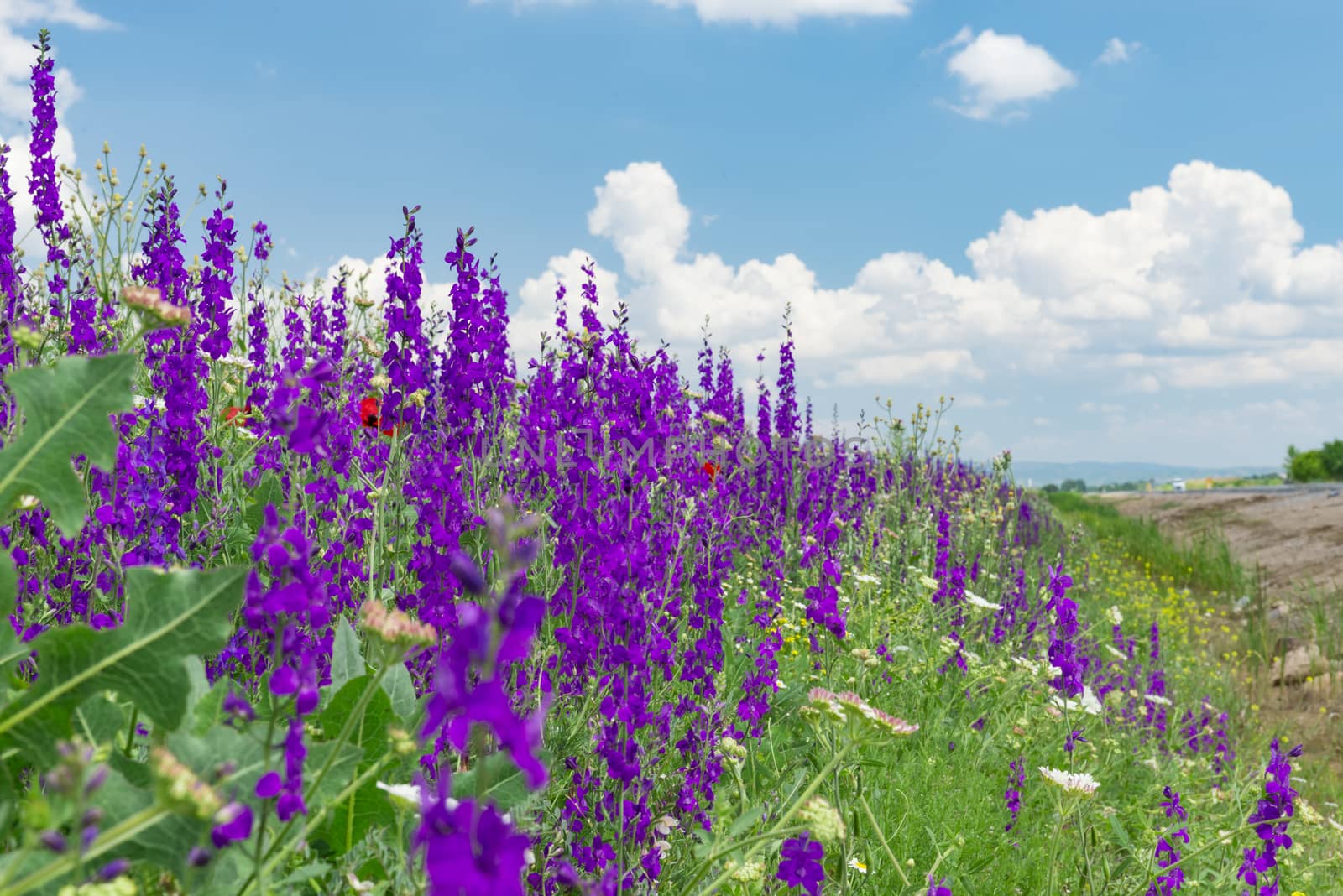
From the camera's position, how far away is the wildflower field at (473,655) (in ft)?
3.64

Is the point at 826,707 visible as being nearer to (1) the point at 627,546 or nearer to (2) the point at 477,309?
(1) the point at 627,546

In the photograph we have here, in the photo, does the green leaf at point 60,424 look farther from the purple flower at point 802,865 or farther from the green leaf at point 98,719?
the purple flower at point 802,865

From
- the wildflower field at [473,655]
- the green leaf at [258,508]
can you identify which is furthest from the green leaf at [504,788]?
the green leaf at [258,508]

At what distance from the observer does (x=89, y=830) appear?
819 millimetres

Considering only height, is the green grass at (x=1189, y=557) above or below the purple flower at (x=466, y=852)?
below

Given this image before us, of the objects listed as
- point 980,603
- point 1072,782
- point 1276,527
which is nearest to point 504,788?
point 1072,782

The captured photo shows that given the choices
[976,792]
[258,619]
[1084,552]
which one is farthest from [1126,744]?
[1084,552]

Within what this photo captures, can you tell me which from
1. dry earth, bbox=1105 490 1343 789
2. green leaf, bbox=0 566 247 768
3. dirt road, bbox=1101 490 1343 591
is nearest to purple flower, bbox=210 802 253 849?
green leaf, bbox=0 566 247 768

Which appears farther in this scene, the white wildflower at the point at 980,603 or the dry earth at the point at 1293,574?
the dry earth at the point at 1293,574

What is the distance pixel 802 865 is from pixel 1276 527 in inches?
722

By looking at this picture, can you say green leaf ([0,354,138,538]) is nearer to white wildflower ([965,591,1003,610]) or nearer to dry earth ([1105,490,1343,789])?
white wildflower ([965,591,1003,610])

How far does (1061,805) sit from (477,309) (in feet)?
7.22

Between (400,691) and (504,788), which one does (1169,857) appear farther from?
(400,691)

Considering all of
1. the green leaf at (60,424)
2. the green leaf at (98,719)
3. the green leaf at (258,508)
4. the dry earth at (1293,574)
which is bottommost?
the dry earth at (1293,574)
